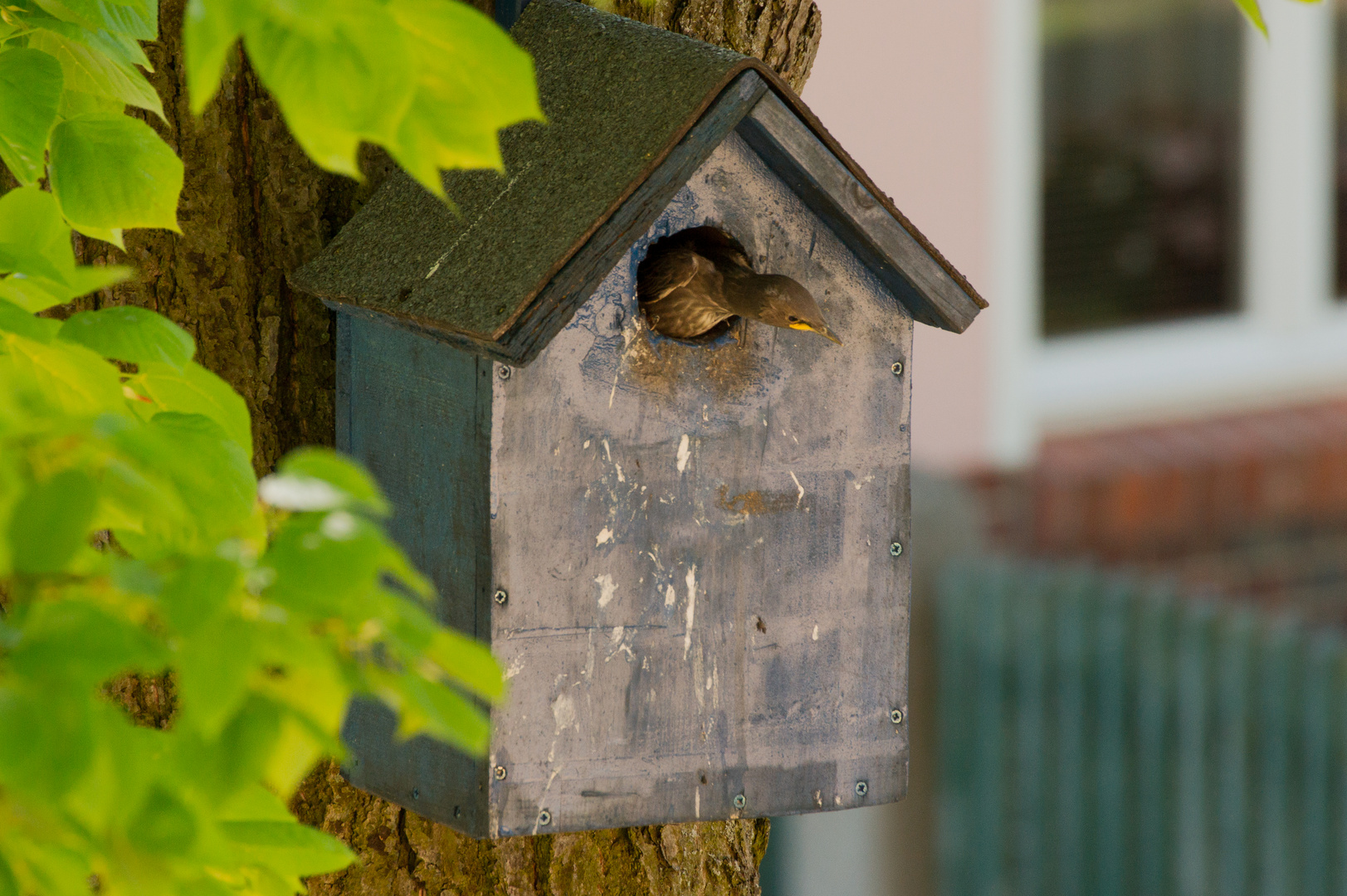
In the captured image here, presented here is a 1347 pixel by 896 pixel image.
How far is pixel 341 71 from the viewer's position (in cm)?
→ 90

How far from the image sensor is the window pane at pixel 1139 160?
6.23m

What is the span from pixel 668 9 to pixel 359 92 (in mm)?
1099

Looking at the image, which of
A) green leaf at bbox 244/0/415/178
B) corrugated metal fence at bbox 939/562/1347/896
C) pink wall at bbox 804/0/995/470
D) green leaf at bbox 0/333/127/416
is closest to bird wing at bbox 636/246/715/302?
green leaf at bbox 0/333/127/416

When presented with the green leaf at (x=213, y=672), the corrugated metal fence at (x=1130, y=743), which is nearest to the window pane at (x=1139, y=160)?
the corrugated metal fence at (x=1130, y=743)

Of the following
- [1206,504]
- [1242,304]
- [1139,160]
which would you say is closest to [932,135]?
[1139,160]

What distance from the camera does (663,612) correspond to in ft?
5.50

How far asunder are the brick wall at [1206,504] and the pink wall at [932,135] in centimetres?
25

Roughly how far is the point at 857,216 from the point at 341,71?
0.81 metres

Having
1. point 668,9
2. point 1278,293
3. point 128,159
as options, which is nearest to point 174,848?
point 128,159

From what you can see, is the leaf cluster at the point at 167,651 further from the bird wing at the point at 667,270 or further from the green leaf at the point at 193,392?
the bird wing at the point at 667,270

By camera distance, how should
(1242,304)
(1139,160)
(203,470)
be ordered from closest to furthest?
(203,470) → (1139,160) → (1242,304)

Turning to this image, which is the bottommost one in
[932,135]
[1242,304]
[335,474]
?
[335,474]

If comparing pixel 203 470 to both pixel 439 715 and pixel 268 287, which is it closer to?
pixel 439 715

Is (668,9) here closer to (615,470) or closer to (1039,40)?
(615,470)
